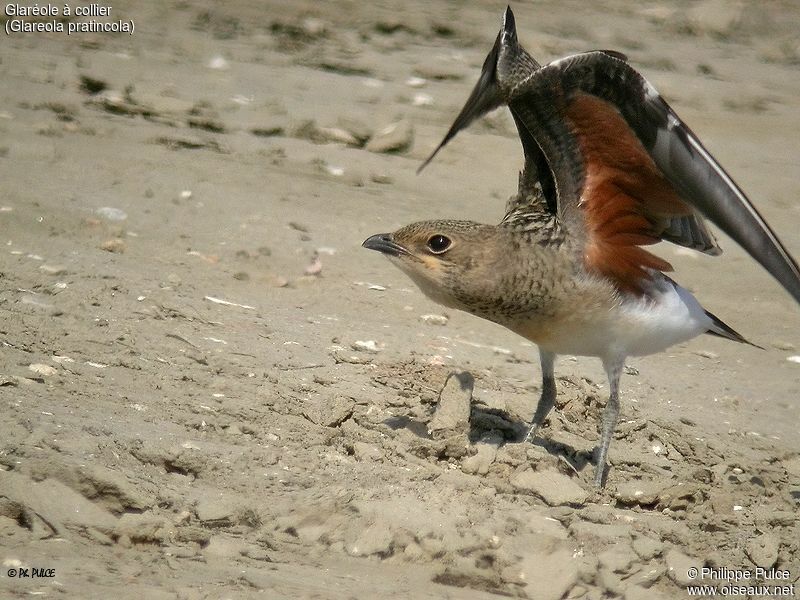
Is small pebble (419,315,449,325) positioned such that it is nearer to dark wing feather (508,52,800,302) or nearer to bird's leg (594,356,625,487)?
bird's leg (594,356,625,487)

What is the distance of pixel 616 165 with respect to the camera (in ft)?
19.5

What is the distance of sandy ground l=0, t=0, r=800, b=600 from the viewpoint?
507 cm

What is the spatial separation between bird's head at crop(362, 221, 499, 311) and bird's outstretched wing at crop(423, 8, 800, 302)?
0.54 metres

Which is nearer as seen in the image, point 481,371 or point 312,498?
point 312,498

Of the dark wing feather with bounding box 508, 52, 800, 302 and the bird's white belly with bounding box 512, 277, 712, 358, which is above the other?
the dark wing feather with bounding box 508, 52, 800, 302

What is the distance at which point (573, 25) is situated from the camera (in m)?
13.6

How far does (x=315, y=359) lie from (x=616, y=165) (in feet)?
7.34

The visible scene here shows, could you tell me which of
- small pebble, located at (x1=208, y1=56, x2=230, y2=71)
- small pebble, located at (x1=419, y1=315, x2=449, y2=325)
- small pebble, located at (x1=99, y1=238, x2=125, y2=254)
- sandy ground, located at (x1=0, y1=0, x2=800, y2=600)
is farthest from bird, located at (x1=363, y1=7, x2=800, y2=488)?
small pebble, located at (x1=208, y1=56, x2=230, y2=71)

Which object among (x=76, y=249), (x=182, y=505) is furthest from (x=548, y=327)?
(x=76, y=249)

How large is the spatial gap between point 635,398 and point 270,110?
4920mm

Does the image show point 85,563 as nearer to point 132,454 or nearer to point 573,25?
point 132,454

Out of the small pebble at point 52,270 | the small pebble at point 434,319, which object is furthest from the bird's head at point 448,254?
the small pebble at point 52,270

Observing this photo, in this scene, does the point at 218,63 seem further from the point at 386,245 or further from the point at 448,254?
the point at 448,254

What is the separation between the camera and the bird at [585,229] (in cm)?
550
